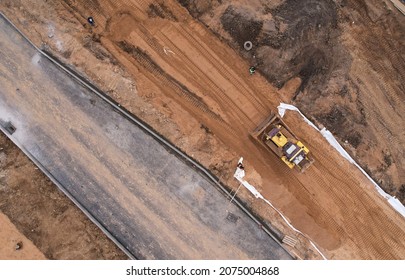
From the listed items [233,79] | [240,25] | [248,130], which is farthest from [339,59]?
[248,130]

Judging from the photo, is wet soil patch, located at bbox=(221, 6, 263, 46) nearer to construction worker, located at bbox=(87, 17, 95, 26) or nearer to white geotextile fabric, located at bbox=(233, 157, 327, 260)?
white geotextile fabric, located at bbox=(233, 157, 327, 260)

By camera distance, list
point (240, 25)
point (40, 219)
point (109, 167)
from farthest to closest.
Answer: point (240, 25)
point (109, 167)
point (40, 219)

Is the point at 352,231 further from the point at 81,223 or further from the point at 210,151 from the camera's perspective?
the point at 81,223

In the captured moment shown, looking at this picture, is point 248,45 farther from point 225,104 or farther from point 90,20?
point 90,20

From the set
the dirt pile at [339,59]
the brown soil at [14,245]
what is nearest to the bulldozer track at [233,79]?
the dirt pile at [339,59]

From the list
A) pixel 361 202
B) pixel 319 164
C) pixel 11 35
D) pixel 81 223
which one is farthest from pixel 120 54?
pixel 361 202

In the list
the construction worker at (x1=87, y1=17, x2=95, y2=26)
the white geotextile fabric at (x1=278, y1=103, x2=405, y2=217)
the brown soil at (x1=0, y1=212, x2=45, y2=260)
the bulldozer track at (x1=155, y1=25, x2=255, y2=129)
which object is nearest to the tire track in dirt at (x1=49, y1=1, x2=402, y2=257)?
the bulldozer track at (x1=155, y1=25, x2=255, y2=129)
